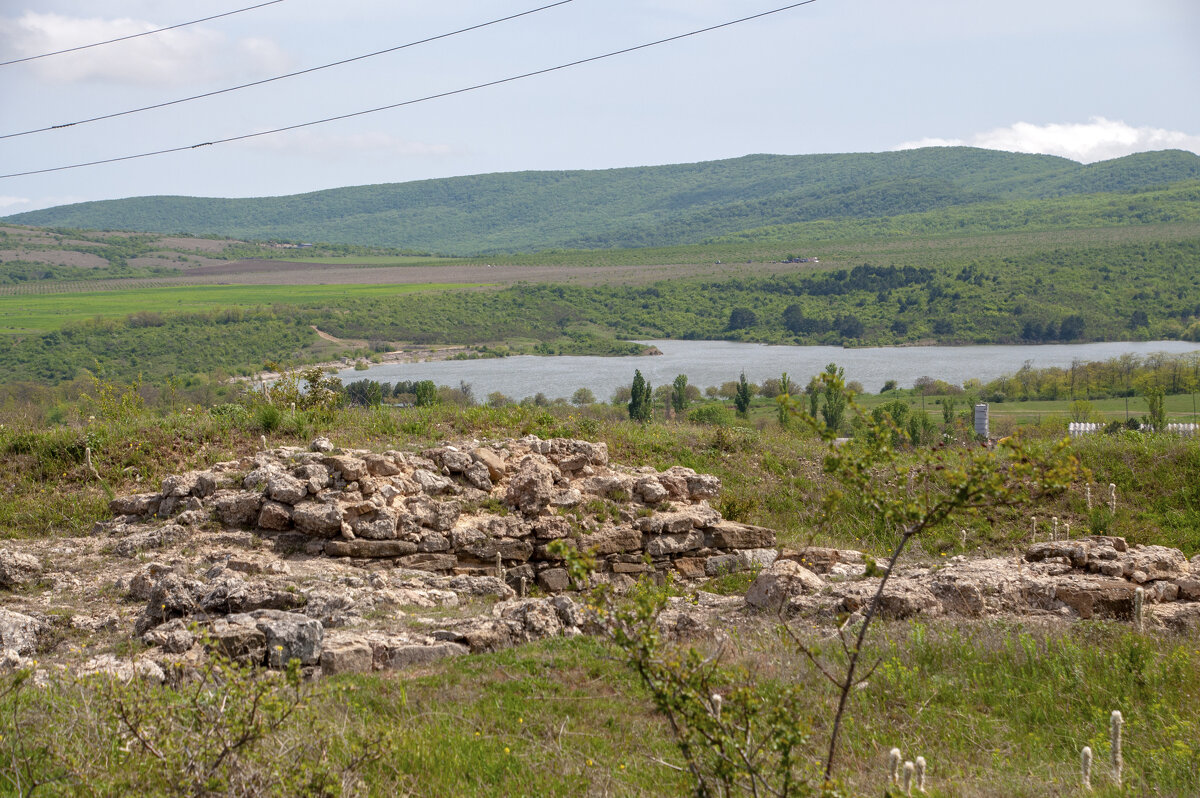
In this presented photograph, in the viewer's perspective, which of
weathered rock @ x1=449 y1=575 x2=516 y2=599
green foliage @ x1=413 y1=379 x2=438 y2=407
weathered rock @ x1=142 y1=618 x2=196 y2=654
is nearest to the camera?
weathered rock @ x1=142 y1=618 x2=196 y2=654

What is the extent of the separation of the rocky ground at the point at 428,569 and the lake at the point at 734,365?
95.7 feet

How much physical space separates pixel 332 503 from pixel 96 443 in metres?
5.13

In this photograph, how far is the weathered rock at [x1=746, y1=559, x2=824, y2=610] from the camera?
9.91 metres

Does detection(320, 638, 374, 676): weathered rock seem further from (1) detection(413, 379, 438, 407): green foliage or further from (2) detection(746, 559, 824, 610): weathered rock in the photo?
(1) detection(413, 379, 438, 407): green foliage

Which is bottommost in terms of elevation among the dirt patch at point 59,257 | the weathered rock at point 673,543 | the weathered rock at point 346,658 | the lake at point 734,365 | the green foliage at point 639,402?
the lake at point 734,365

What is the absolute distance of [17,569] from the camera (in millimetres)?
10430

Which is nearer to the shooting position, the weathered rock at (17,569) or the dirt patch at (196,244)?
the weathered rock at (17,569)

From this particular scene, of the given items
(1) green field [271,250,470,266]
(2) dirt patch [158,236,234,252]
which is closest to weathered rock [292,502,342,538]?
(1) green field [271,250,470,266]

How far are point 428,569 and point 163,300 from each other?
9623cm

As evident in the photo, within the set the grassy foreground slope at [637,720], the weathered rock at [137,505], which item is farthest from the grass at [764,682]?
the weathered rock at [137,505]

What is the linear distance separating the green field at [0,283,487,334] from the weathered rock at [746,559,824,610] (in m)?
75.3

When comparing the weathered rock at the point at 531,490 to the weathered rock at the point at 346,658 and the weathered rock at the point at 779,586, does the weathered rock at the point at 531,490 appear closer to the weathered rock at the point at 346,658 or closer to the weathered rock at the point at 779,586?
the weathered rock at the point at 779,586

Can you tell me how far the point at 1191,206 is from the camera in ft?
483

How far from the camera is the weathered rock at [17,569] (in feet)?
33.8
